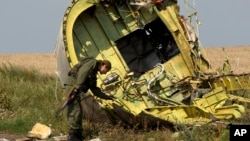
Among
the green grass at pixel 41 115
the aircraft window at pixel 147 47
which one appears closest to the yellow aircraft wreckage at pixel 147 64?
the aircraft window at pixel 147 47

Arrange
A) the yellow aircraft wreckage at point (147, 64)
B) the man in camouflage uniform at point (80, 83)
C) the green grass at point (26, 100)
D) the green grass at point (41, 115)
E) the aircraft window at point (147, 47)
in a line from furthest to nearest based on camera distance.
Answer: the aircraft window at point (147, 47)
the green grass at point (26, 100)
the yellow aircraft wreckage at point (147, 64)
the green grass at point (41, 115)
the man in camouflage uniform at point (80, 83)

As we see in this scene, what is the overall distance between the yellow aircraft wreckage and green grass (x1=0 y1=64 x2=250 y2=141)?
1.12ft

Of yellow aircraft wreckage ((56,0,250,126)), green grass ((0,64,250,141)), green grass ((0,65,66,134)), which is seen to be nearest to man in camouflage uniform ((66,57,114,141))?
green grass ((0,64,250,141))

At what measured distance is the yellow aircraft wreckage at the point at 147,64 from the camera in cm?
1061

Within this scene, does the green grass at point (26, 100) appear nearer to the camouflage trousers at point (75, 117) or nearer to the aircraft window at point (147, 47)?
the camouflage trousers at point (75, 117)

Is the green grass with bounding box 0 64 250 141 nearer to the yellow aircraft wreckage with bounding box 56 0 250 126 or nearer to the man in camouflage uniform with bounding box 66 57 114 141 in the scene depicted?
the yellow aircraft wreckage with bounding box 56 0 250 126

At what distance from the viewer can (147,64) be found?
43.8 ft

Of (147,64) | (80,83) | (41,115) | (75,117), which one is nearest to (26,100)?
(41,115)

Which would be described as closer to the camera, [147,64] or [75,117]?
[75,117]

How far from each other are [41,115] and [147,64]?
8.43ft

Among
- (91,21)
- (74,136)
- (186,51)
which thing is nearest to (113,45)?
(91,21)

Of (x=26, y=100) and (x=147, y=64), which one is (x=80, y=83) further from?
(x=26, y=100)

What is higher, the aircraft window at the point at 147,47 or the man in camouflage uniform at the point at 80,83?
the aircraft window at the point at 147,47

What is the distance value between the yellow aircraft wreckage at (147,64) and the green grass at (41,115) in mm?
342
